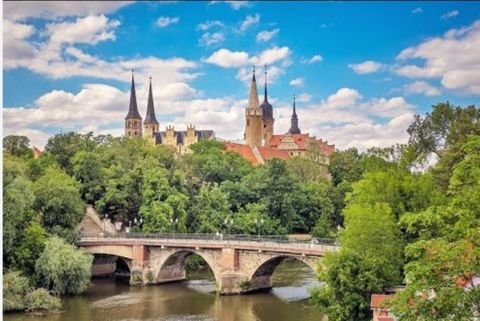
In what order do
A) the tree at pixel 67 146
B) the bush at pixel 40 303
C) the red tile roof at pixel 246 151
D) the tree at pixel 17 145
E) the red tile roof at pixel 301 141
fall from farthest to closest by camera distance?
the red tile roof at pixel 301 141 → the red tile roof at pixel 246 151 → the tree at pixel 17 145 → the tree at pixel 67 146 → the bush at pixel 40 303

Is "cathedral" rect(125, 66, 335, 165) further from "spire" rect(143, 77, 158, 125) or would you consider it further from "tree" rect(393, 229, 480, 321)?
"tree" rect(393, 229, 480, 321)

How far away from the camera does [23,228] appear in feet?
109

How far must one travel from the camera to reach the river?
91.2 ft

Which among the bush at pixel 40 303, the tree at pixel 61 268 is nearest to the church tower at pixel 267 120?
the tree at pixel 61 268

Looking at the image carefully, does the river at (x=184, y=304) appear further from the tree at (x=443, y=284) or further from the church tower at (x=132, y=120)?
the church tower at (x=132, y=120)

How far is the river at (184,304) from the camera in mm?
27797

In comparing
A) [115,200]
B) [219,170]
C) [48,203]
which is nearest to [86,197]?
[115,200]

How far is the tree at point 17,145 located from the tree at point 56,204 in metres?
14.3

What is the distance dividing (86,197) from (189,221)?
690 cm

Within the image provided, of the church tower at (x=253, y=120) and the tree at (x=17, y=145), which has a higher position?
the church tower at (x=253, y=120)

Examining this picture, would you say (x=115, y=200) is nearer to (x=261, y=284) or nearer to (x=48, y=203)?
(x=48, y=203)

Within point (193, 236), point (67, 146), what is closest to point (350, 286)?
point (193, 236)

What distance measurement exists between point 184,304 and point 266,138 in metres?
65.5

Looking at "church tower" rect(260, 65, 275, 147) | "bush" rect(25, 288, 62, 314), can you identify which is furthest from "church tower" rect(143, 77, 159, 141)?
"bush" rect(25, 288, 62, 314)
